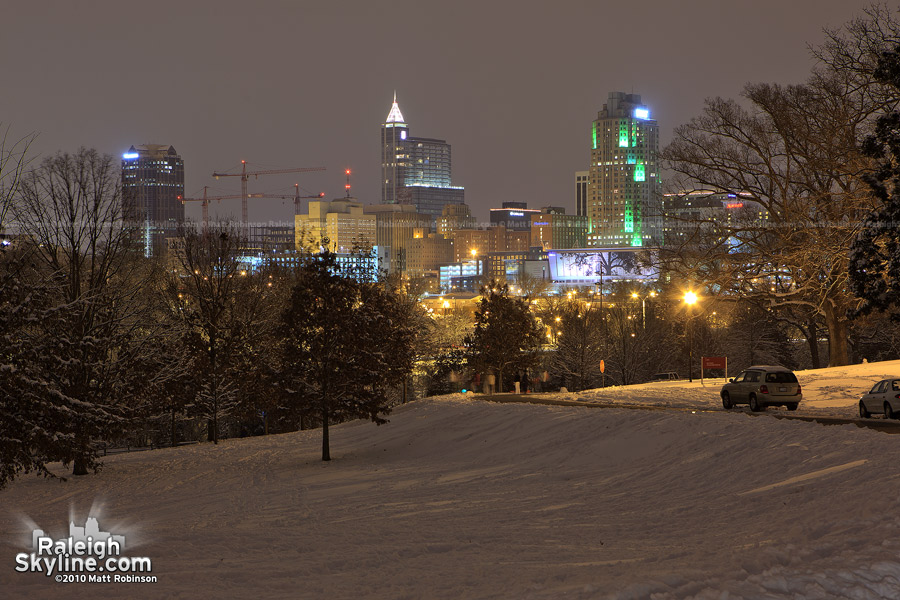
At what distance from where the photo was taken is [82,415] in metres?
18.9

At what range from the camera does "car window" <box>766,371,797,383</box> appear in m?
28.5

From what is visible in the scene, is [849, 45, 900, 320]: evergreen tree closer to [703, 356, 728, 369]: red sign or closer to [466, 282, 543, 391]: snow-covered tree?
[703, 356, 728, 369]: red sign

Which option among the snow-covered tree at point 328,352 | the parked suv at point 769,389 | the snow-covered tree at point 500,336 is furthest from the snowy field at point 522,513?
the snow-covered tree at point 500,336

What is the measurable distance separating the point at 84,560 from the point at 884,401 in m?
21.7

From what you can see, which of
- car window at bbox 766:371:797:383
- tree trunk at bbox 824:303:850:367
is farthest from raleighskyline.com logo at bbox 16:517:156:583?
tree trunk at bbox 824:303:850:367

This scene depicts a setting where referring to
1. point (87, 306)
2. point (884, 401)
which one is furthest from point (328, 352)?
point (884, 401)

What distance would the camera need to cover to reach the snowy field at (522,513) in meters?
10.5

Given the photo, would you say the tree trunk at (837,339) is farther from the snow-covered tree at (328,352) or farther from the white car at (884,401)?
the snow-covered tree at (328,352)

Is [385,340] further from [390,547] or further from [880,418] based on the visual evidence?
[390,547]

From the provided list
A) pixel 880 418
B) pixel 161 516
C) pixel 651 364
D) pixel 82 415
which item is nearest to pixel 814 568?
pixel 161 516

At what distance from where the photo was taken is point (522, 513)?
1633 cm

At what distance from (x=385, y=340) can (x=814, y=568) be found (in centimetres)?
2336

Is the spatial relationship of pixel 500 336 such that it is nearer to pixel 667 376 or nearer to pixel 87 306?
pixel 667 376

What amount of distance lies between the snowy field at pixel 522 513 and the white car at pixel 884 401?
5.45 ft
